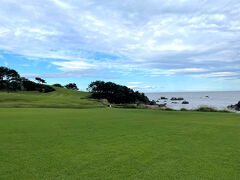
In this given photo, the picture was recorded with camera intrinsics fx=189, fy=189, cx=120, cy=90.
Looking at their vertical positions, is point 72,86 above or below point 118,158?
above

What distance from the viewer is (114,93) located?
199 ft

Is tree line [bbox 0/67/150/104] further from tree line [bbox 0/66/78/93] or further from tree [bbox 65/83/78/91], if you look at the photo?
tree [bbox 65/83/78/91]

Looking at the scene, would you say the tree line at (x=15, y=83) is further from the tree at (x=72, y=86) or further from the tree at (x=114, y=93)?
the tree at (x=72, y=86)

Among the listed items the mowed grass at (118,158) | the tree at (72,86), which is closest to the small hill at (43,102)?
the mowed grass at (118,158)

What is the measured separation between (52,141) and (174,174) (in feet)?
13.5

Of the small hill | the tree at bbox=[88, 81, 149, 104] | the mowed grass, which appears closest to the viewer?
the mowed grass

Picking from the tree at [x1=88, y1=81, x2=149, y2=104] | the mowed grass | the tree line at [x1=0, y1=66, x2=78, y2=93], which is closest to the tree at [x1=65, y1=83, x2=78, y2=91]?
the tree line at [x1=0, y1=66, x2=78, y2=93]

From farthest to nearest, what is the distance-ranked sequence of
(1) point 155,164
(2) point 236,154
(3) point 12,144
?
(3) point 12,144 → (2) point 236,154 → (1) point 155,164

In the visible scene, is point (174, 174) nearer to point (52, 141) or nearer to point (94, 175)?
point (94, 175)

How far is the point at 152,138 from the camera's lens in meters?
6.76

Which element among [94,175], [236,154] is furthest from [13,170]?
[236,154]

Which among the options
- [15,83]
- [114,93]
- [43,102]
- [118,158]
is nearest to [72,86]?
[15,83]

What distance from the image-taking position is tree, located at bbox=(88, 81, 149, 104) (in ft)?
196

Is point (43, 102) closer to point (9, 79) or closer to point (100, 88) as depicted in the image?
point (100, 88)
